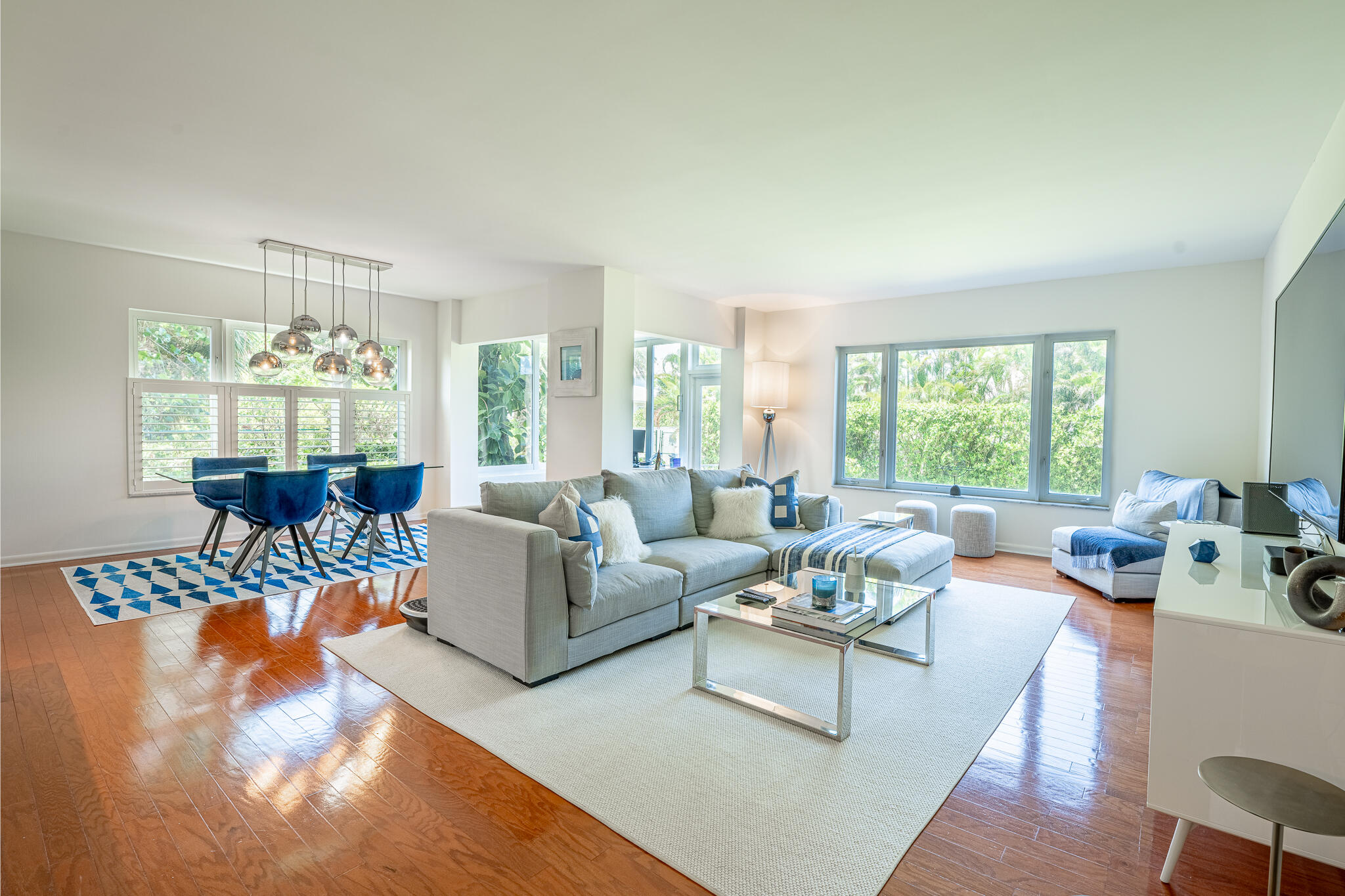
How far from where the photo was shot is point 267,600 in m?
4.29

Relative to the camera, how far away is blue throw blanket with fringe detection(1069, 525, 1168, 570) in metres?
4.50

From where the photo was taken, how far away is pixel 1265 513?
3383 mm

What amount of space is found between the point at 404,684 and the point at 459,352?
17.2 ft

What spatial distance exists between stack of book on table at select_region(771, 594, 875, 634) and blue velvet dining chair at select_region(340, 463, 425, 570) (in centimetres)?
364

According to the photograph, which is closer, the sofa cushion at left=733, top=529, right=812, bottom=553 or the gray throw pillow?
the gray throw pillow

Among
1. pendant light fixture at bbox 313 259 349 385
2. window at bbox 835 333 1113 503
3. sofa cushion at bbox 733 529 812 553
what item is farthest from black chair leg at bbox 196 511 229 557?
window at bbox 835 333 1113 503

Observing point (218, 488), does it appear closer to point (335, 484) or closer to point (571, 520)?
point (335, 484)

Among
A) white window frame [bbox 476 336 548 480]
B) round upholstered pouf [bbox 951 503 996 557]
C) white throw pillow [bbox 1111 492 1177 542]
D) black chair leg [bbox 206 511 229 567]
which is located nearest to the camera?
white throw pillow [bbox 1111 492 1177 542]

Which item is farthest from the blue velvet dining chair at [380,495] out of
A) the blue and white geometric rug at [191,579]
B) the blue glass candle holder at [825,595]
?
the blue glass candle holder at [825,595]

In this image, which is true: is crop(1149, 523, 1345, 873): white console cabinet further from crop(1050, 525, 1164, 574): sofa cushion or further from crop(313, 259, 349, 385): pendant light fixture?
crop(313, 259, 349, 385): pendant light fixture

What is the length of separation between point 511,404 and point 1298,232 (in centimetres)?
733

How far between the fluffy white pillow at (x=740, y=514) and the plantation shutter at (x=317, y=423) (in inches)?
173

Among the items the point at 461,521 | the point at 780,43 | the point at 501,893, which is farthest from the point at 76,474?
the point at 780,43

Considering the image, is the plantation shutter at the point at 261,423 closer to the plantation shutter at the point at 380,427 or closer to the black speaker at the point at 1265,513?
the plantation shutter at the point at 380,427
